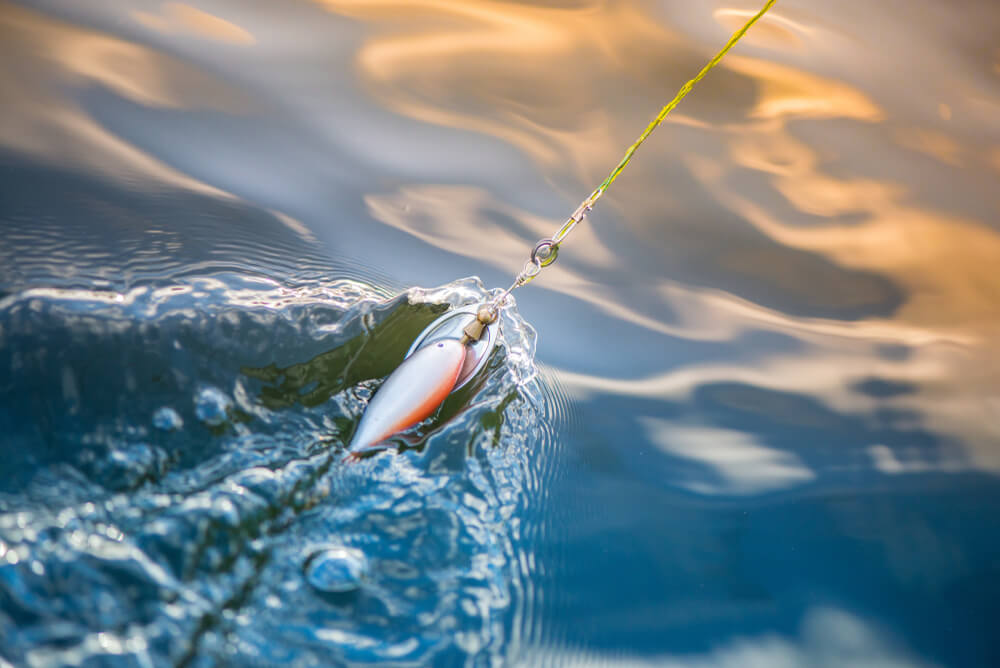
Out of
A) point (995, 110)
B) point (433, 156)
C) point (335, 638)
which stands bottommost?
point (335, 638)

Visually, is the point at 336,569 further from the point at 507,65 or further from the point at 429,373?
the point at 507,65

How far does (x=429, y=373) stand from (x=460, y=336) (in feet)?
0.31

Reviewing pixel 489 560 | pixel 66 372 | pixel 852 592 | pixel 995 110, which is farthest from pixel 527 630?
pixel 995 110

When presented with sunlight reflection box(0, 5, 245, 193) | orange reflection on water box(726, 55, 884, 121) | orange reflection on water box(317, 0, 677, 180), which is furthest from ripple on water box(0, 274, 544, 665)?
orange reflection on water box(726, 55, 884, 121)

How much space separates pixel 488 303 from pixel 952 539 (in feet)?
2.87

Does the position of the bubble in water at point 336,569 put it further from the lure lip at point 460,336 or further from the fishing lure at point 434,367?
the lure lip at point 460,336

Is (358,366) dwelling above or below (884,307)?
below

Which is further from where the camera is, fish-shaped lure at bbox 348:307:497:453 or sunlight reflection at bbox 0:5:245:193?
sunlight reflection at bbox 0:5:245:193

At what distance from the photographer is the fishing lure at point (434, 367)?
1.04 metres

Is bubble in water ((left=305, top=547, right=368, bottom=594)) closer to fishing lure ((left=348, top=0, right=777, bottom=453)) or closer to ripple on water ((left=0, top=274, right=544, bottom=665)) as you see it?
ripple on water ((left=0, top=274, right=544, bottom=665))

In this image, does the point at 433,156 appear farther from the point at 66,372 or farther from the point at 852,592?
the point at 852,592

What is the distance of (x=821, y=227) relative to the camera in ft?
5.33

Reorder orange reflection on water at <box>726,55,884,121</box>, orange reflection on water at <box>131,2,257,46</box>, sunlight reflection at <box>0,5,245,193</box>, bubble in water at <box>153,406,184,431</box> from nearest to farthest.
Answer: bubble in water at <box>153,406,184,431</box> → sunlight reflection at <box>0,5,245,193</box> → orange reflection on water at <box>131,2,257,46</box> → orange reflection on water at <box>726,55,884,121</box>

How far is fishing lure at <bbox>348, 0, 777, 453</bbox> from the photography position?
1.04 metres
